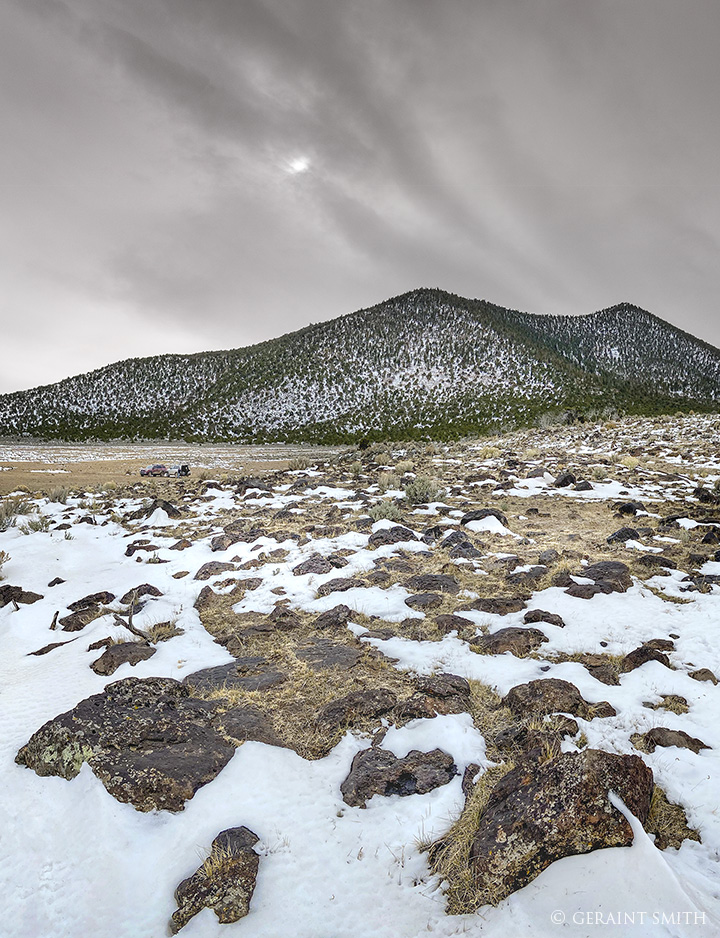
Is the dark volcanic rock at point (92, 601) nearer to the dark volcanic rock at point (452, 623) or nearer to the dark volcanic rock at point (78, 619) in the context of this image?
the dark volcanic rock at point (78, 619)

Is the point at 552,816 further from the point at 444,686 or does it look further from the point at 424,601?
the point at 424,601

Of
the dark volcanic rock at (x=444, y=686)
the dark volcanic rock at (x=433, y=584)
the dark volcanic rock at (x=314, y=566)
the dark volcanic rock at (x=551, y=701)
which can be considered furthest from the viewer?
the dark volcanic rock at (x=314, y=566)

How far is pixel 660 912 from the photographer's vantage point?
221 centimetres

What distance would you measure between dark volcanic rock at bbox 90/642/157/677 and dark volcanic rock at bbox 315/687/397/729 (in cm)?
242

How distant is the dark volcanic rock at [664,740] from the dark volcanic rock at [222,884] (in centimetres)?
290

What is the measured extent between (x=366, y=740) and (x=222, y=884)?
4.86ft

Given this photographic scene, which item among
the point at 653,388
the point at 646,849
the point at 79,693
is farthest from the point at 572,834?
the point at 653,388

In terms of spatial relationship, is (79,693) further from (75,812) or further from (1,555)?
(1,555)

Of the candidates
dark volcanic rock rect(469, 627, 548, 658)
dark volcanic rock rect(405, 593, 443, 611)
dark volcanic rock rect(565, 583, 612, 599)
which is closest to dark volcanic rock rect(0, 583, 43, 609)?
dark volcanic rock rect(405, 593, 443, 611)

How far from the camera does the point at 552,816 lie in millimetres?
2578


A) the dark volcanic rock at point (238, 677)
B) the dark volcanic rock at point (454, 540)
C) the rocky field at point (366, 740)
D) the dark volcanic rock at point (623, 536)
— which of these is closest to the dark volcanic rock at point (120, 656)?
the rocky field at point (366, 740)

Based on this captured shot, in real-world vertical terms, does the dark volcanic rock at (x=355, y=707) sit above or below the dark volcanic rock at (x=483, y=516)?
below

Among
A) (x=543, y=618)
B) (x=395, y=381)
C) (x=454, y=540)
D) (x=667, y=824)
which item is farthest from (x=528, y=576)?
Answer: (x=395, y=381)

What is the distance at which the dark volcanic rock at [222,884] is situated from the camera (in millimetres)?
2492
